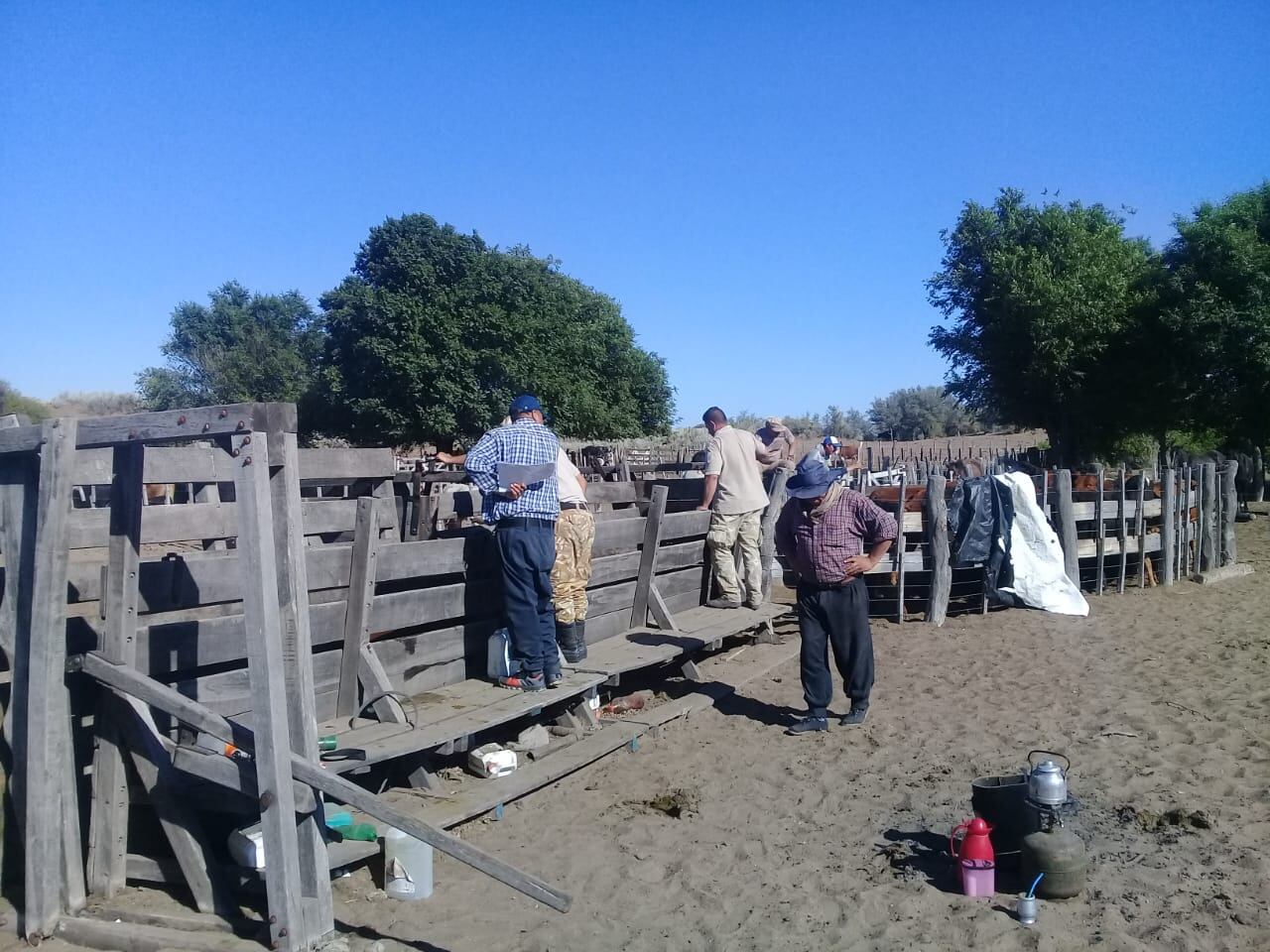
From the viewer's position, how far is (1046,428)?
2628 cm

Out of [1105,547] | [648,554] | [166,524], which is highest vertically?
[166,524]

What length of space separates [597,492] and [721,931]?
15.1 feet

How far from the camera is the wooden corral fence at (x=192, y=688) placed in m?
3.60

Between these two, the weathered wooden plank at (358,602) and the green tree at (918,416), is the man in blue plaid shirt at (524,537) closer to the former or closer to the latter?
the weathered wooden plank at (358,602)

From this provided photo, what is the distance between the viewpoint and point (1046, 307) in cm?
2348

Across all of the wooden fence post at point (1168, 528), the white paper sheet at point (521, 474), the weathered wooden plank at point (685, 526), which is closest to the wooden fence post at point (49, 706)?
the white paper sheet at point (521, 474)

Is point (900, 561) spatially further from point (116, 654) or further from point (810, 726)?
point (116, 654)

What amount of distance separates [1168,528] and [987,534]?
3277 mm

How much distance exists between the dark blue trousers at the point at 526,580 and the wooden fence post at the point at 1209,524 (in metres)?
10.9

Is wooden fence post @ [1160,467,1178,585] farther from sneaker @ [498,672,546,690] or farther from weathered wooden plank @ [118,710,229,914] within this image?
weathered wooden plank @ [118,710,229,914]

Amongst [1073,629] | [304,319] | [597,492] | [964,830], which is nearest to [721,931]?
[964,830]

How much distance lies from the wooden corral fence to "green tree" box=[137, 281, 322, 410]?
37130 mm

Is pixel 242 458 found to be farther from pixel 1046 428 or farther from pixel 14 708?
pixel 1046 428

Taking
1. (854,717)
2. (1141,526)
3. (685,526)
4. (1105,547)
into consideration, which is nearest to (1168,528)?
(1141,526)
